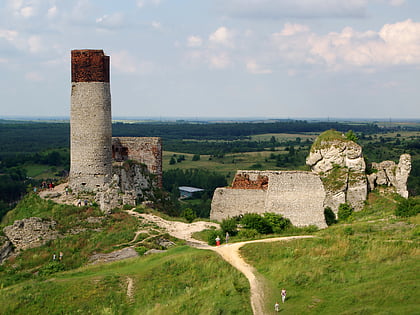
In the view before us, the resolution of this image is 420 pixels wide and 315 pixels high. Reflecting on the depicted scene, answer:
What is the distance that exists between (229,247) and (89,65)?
46.7ft

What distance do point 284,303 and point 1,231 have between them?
51.4 feet

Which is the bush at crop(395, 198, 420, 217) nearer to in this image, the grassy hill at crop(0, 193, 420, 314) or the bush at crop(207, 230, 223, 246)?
the grassy hill at crop(0, 193, 420, 314)

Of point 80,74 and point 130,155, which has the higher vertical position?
point 80,74

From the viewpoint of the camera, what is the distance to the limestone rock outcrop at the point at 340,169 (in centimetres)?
3222

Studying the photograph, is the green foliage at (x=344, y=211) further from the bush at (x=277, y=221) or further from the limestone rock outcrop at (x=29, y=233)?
the limestone rock outcrop at (x=29, y=233)

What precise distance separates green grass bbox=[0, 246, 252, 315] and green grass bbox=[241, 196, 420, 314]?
148 centimetres

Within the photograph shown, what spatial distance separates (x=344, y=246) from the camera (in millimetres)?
21703

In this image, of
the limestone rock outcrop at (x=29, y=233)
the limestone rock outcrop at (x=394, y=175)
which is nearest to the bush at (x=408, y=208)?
the limestone rock outcrop at (x=394, y=175)

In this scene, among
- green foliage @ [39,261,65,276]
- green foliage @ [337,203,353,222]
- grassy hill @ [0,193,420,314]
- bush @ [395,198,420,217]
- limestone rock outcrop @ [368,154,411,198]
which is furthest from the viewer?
limestone rock outcrop @ [368,154,411,198]

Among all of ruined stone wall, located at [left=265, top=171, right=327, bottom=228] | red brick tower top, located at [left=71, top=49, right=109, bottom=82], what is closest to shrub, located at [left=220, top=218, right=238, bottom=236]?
ruined stone wall, located at [left=265, top=171, right=327, bottom=228]

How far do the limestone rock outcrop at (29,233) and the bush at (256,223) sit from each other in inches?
375

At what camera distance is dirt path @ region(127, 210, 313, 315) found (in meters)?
18.1

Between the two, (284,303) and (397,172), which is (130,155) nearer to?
(397,172)

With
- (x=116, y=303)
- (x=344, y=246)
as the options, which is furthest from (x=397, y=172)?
(x=116, y=303)
